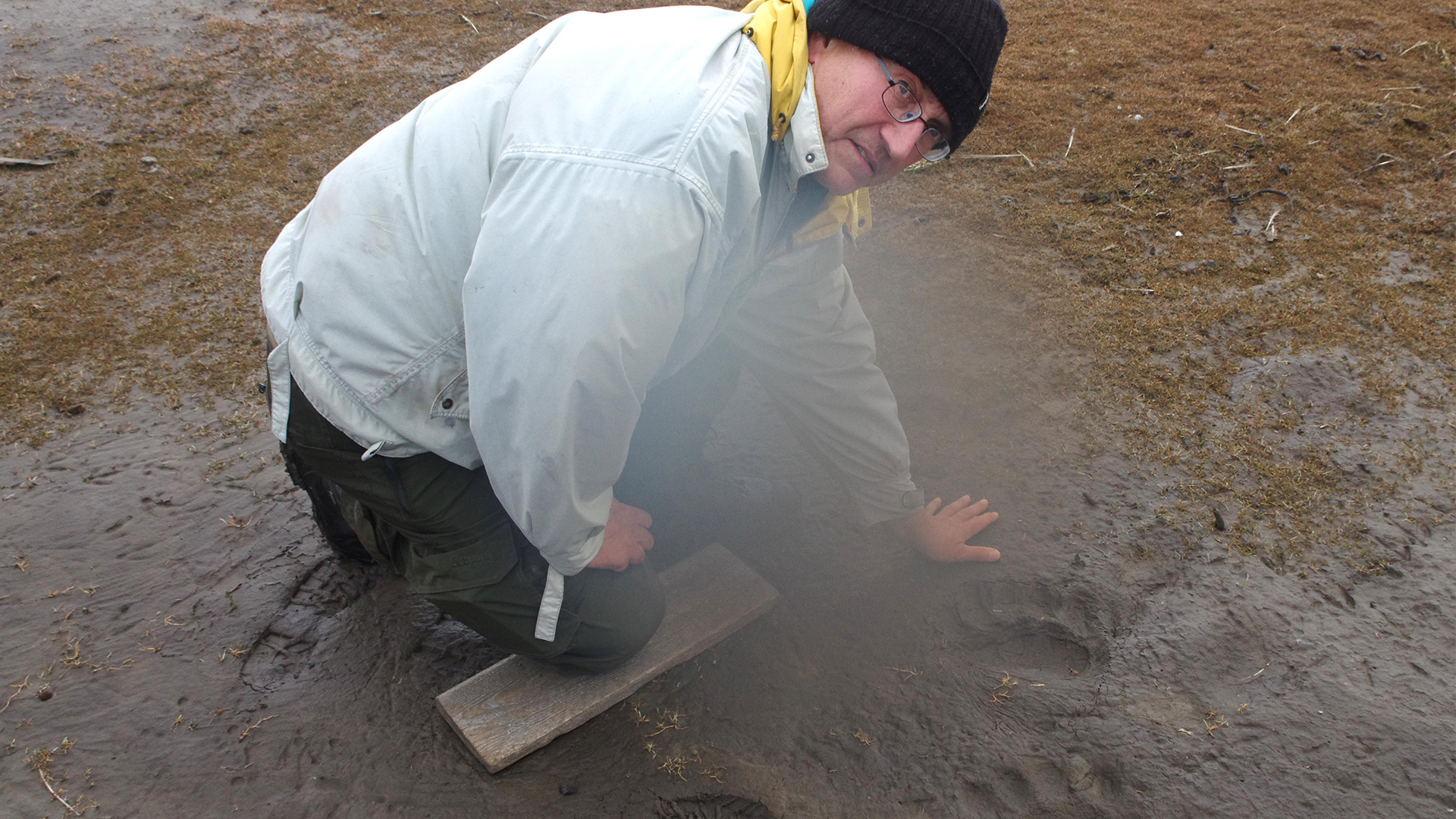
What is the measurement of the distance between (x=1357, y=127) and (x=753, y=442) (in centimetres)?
351

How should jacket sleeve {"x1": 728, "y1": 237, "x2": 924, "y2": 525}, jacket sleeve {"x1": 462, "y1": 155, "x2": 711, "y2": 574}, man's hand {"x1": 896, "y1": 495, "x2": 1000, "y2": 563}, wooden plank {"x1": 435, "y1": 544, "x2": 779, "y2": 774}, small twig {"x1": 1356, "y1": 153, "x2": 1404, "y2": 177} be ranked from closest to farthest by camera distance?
jacket sleeve {"x1": 462, "y1": 155, "x2": 711, "y2": 574}
wooden plank {"x1": 435, "y1": 544, "x2": 779, "y2": 774}
jacket sleeve {"x1": 728, "y1": 237, "x2": 924, "y2": 525}
man's hand {"x1": 896, "y1": 495, "x2": 1000, "y2": 563}
small twig {"x1": 1356, "y1": 153, "x2": 1404, "y2": 177}

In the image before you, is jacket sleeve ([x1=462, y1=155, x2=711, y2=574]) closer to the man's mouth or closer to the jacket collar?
the jacket collar

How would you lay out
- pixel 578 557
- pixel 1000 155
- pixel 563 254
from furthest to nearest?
pixel 1000 155 < pixel 578 557 < pixel 563 254

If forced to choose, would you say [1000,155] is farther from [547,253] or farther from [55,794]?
[55,794]

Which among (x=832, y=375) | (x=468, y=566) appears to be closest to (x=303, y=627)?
(x=468, y=566)

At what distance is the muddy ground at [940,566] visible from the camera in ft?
6.52

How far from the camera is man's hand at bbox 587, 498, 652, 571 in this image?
82.5 inches

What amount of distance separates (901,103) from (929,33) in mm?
134

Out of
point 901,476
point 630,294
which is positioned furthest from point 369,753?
point 901,476

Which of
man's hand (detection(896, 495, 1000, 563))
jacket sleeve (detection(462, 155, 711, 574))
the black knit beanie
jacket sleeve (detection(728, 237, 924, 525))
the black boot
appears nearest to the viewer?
jacket sleeve (detection(462, 155, 711, 574))

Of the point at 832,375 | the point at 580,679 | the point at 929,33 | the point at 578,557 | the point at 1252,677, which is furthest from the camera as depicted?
the point at 832,375

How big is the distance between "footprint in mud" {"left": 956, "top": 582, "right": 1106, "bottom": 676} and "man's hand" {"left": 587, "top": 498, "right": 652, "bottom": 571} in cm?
91

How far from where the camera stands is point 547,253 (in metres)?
1.39

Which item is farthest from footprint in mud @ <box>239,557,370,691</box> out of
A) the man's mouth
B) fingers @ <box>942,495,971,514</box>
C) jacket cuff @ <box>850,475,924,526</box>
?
the man's mouth
